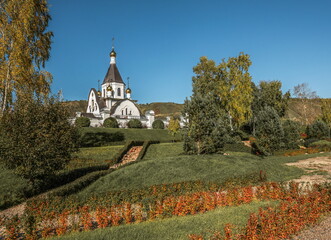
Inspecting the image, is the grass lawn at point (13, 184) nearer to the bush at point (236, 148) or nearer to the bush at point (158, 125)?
the bush at point (236, 148)

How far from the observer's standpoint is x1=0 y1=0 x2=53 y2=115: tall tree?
15.8 m

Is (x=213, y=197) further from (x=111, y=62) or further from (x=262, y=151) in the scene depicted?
(x=111, y=62)

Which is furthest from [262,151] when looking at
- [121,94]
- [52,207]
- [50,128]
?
[121,94]

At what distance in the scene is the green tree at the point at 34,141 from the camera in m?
11.5

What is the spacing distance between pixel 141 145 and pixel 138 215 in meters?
18.4

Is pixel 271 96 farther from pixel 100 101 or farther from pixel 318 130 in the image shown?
pixel 100 101

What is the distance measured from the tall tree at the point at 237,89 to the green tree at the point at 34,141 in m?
23.9

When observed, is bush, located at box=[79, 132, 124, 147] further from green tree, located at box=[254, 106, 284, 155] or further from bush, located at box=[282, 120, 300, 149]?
bush, located at box=[282, 120, 300, 149]

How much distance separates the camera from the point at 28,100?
12.4 meters

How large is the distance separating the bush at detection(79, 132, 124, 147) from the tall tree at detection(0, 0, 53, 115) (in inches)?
408

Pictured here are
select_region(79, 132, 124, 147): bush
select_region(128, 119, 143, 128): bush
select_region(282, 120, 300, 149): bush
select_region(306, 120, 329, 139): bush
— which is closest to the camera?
select_region(79, 132, 124, 147): bush

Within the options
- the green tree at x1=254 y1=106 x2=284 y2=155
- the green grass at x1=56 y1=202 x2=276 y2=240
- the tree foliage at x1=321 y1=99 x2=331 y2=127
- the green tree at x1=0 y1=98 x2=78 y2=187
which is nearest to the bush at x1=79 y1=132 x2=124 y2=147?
the green tree at x1=0 y1=98 x2=78 y2=187

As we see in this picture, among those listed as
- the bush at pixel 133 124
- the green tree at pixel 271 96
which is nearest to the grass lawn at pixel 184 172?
the green tree at pixel 271 96

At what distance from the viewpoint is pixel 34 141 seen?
38.3 ft
